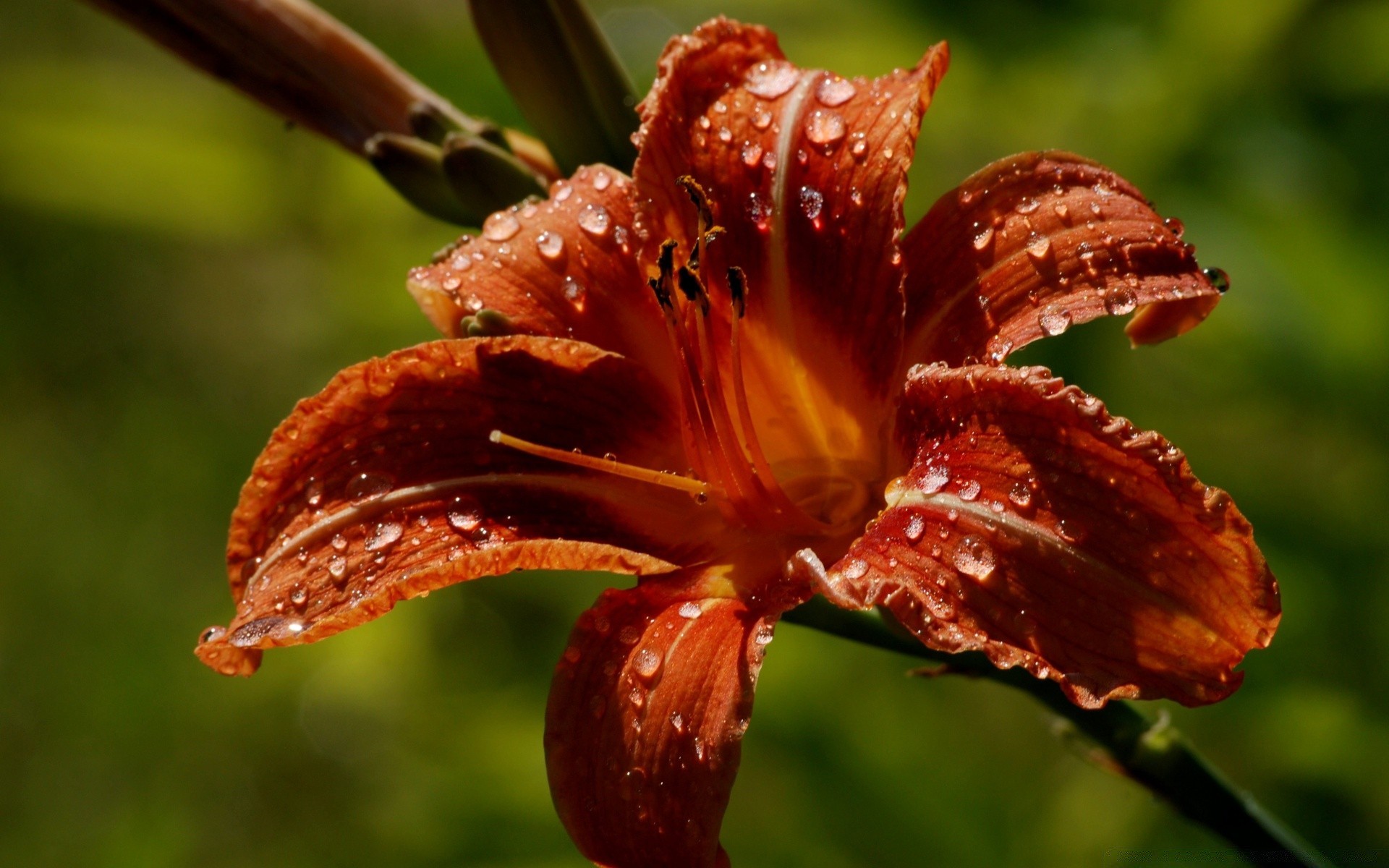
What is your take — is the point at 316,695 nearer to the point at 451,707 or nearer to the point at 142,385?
the point at 451,707

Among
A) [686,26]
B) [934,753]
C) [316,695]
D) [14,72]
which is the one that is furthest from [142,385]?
[934,753]

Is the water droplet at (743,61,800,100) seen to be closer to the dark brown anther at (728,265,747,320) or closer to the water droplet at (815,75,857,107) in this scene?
the water droplet at (815,75,857,107)

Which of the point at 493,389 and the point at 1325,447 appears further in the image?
the point at 1325,447

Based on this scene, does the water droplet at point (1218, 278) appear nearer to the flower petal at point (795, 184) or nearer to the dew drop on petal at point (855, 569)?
the flower petal at point (795, 184)

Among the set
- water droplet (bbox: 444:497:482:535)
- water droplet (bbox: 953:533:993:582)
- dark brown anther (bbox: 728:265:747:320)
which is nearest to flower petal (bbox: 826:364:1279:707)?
water droplet (bbox: 953:533:993:582)

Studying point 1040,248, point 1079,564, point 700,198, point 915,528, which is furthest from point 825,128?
point 1079,564

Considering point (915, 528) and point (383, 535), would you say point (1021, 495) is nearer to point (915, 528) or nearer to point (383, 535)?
point (915, 528)
